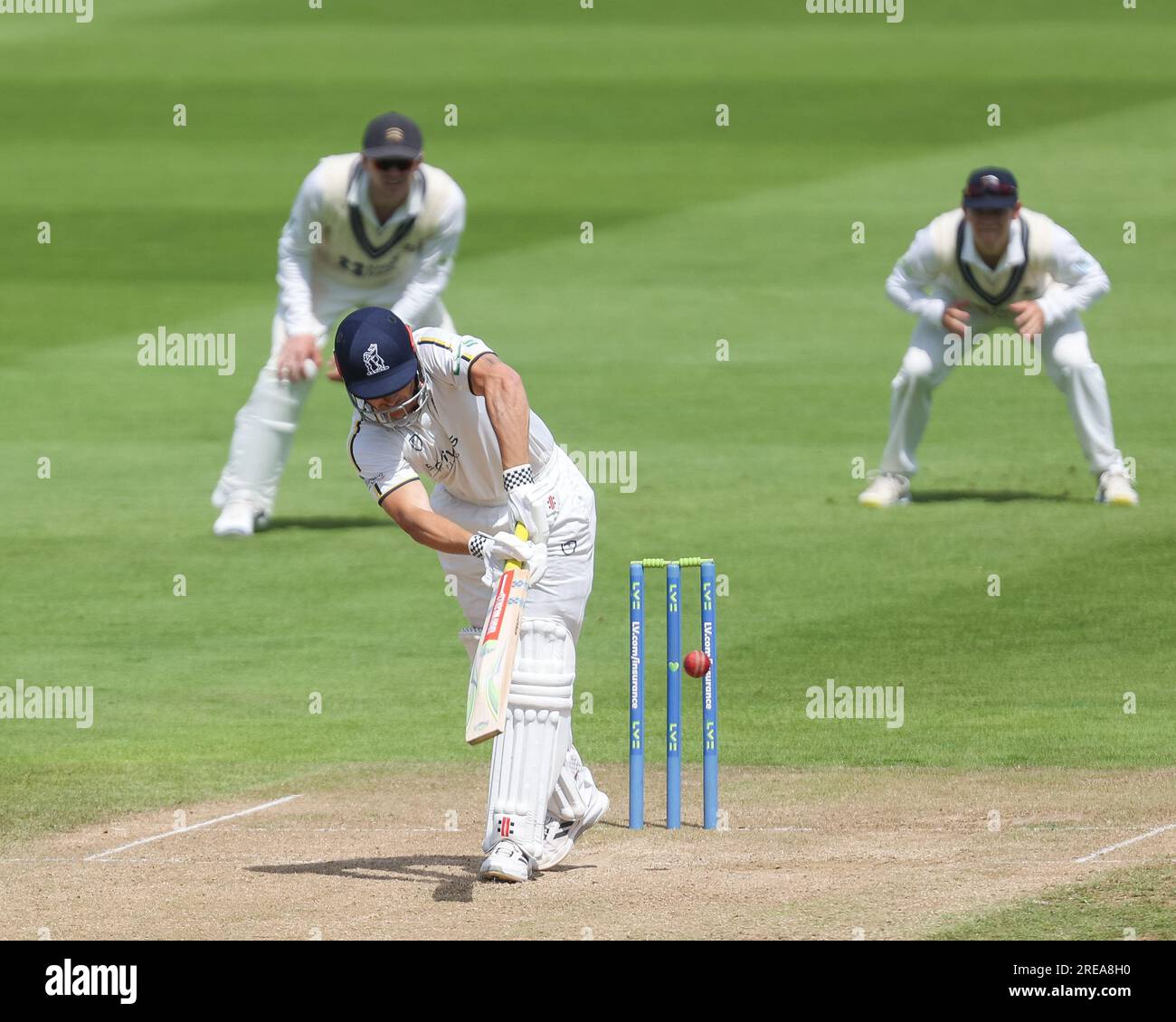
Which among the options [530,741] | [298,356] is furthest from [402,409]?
[298,356]

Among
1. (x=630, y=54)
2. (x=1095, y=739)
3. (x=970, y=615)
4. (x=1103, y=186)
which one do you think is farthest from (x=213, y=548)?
(x=630, y=54)

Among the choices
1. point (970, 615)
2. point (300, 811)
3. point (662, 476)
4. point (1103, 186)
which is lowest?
point (300, 811)

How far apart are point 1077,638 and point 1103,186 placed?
13037 mm

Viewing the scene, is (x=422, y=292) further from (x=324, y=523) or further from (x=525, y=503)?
(x=525, y=503)

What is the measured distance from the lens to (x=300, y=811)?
8.39 m

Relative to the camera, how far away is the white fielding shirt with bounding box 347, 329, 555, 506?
694cm

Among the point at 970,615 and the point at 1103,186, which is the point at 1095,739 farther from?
the point at 1103,186

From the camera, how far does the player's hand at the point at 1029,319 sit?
520 inches

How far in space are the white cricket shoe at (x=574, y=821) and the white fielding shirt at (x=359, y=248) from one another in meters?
6.08

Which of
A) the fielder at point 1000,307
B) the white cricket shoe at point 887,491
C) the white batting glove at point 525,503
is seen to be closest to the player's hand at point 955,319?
the fielder at point 1000,307

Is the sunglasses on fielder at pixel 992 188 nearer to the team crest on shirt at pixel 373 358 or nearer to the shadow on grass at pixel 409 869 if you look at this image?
the shadow on grass at pixel 409 869

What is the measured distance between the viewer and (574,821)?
24.1 ft

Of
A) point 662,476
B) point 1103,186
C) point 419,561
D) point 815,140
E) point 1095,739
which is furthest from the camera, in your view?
point 815,140

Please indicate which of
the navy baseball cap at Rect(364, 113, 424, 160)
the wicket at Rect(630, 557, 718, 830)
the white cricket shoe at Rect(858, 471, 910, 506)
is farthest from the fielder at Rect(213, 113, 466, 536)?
the wicket at Rect(630, 557, 718, 830)
